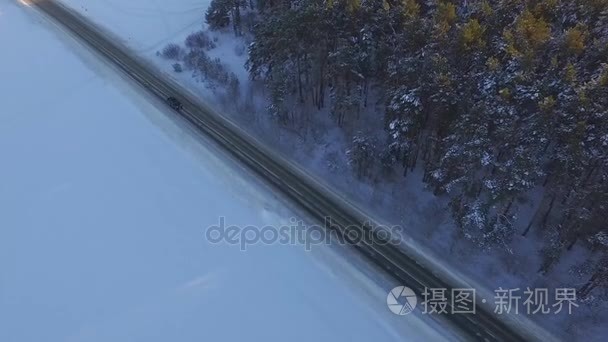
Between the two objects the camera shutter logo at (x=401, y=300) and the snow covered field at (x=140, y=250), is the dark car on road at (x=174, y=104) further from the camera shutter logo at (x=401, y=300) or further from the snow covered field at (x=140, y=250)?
the camera shutter logo at (x=401, y=300)

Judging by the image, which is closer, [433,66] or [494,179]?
[494,179]

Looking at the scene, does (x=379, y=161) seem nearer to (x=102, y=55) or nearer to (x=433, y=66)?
(x=433, y=66)

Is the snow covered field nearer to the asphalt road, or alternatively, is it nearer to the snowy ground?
the asphalt road

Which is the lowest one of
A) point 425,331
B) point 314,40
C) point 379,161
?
point 425,331

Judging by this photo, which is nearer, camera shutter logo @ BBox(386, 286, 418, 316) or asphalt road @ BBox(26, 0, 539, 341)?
asphalt road @ BBox(26, 0, 539, 341)

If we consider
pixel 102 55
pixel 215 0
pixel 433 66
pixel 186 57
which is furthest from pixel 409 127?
pixel 102 55

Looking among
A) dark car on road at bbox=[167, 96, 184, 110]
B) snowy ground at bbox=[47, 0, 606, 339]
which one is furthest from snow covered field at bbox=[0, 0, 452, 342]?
snowy ground at bbox=[47, 0, 606, 339]

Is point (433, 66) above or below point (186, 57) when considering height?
above
